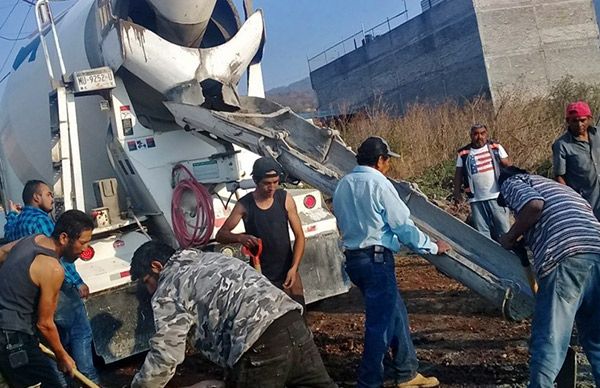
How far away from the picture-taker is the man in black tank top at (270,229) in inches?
180

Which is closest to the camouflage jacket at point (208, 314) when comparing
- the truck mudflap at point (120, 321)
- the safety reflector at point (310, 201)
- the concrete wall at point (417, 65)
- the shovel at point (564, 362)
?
the shovel at point (564, 362)

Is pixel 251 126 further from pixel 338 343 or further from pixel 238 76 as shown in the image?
pixel 338 343

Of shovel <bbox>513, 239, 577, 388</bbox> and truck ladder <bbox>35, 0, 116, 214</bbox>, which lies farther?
truck ladder <bbox>35, 0, 116, 214</bbox>

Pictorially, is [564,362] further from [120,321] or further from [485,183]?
[120,321]

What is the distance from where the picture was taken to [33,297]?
353 cm

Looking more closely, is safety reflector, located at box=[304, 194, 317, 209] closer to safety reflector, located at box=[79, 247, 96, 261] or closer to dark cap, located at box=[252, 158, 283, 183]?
dark cap, located at box=[252, 158, 283, 183]

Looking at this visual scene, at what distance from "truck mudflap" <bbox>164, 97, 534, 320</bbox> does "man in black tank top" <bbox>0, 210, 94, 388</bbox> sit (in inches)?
61.9

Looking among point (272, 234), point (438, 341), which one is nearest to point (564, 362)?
point (438, 341)

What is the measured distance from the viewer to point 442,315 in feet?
18.4

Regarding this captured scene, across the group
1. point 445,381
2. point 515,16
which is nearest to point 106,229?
point 445,381

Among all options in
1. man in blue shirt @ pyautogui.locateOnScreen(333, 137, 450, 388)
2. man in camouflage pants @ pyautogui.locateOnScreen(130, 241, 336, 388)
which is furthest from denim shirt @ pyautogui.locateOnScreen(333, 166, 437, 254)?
man in camouflage pants @ pyautogui.locateOnScreen(130, 241, 336, 388)

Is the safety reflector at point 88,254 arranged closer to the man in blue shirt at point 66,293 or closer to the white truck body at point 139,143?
the white truck body at point 139,143

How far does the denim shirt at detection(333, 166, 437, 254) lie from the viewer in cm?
379

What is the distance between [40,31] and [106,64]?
34.6 inches
